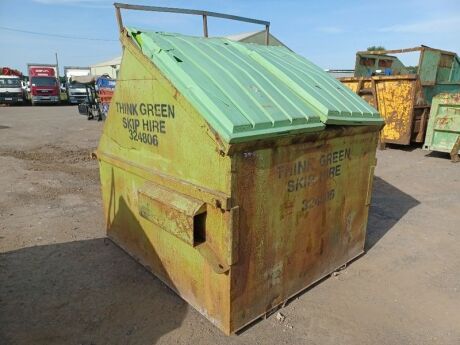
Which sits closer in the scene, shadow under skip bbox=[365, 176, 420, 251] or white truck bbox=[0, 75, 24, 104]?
shadow under skip bbox=[365, 176, 420, 251]

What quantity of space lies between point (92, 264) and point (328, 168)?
2.41 meters

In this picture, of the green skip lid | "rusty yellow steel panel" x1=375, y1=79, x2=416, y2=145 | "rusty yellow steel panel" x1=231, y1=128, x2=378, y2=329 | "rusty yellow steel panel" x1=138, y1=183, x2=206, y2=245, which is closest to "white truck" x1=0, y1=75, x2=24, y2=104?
"rusty yellow steel panel" x1=375, y1=79, x2=416, y2=145

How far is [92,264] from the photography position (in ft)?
10.9

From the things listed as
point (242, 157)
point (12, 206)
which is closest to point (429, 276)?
point (242, 157)

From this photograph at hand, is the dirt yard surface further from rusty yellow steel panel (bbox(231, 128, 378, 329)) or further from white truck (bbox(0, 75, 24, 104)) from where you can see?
white truck (bbox(0, 75, 24, 104))

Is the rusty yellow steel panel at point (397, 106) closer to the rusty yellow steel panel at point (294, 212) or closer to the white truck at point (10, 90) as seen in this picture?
the rusty yellow steel panel at point (294, 212)

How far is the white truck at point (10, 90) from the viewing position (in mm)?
22484

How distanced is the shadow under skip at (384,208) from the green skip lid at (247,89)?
159 cm

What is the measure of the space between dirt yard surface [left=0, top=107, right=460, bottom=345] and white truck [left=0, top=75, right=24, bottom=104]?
70.4 feet

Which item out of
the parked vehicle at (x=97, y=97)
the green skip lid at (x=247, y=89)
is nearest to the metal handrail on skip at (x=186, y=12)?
the green skip lid at (x=247, y=89)

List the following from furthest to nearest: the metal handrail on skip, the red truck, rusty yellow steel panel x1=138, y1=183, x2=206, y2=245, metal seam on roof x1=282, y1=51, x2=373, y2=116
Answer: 1. the red truck
2. metal seam on roof x1=282, y1=51, x2=373, y2=116
3. the metal handrail on skip
4. rusty yellow steel panel x1=138, y1=183, x2=206, y2=245

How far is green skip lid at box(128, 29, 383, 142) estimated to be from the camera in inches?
81.5

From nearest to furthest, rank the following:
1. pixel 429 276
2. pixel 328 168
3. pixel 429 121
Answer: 1. pixel 328 168
2. pixel 429 276
3. pixel 429 121

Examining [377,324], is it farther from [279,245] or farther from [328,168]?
[328,168]
